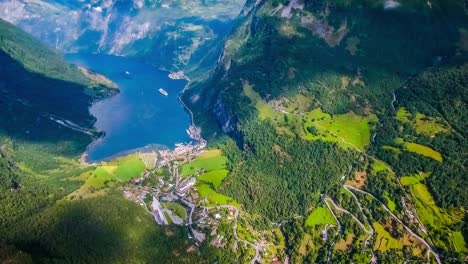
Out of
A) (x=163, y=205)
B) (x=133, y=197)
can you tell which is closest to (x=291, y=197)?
(x=163, y=205)

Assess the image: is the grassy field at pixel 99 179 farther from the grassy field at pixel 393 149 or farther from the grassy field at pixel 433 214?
the grassy field at pixel 433 214

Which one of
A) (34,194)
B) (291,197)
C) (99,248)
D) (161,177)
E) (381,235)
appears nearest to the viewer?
(99,248)

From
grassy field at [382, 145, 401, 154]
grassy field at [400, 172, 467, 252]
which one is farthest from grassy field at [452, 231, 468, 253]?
grassy field at [382, 145, 401, 154]

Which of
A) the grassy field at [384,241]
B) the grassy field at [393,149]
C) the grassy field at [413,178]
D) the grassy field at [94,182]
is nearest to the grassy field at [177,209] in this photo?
the grassy field at [94,182]

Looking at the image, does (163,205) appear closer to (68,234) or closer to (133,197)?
(133,197)

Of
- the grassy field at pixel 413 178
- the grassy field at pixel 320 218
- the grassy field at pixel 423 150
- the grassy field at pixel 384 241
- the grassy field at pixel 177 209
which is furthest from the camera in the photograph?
the grassy field at pixel 423 150

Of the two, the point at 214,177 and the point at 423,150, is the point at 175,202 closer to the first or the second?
the point at 214,177
